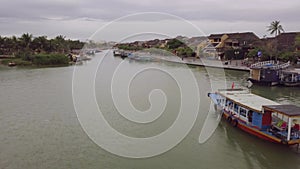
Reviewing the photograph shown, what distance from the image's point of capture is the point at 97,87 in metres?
16.1

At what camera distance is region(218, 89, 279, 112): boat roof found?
28.6 ft

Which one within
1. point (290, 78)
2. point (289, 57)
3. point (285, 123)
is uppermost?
point (289, 57)

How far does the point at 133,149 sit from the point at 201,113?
4479 millimetres

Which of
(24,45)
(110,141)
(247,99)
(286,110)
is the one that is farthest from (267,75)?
(24,45)

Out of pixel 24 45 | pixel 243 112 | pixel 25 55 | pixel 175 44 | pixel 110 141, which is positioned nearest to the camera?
pixel 110 141

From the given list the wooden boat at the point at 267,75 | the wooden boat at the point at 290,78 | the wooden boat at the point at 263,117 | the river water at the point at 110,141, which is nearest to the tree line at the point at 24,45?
the river water at the point at 110,141

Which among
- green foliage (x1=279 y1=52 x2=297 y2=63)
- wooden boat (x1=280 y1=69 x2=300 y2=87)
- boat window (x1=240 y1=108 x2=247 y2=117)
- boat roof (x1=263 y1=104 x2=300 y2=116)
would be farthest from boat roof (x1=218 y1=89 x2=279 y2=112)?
green foliage (x1=279 y1=52 x2=297 y2=63)

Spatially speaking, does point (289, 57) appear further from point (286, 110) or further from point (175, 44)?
point (175, 44)

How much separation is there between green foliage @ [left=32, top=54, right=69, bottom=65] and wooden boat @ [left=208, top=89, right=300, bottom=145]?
27880 mm

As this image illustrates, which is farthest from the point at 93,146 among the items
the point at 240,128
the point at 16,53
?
the point at 16,53

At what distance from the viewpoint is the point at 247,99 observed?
9.71 m

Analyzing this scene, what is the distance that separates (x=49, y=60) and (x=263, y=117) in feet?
99.3

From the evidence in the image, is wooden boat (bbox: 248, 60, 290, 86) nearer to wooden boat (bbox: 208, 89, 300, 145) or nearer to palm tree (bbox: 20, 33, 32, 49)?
wooden boat (bbox: 208, 89, 300, 145)

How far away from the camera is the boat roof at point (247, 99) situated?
872 cm
